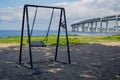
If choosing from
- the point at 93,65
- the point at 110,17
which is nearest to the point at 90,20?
the point at 110,17

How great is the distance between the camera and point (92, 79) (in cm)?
735

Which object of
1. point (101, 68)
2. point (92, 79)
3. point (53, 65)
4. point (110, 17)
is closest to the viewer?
point (92, 79)

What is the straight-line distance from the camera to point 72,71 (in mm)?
8508

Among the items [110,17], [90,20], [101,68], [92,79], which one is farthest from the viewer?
[90,20]

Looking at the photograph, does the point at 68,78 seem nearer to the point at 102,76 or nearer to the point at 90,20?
the point at 102,76

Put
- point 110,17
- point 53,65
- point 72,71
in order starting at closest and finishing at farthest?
point 72,71
point 53,65
point 110,17

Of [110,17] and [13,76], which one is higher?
[110,17]

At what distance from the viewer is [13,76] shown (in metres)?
7.71

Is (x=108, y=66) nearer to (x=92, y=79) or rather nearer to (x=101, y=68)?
(x=101, y=68)

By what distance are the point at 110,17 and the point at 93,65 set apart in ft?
234

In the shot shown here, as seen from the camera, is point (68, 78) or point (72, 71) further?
point (72, 71)

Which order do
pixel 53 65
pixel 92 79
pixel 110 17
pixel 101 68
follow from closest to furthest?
pixel 92 79
pixel 101 68
pixel 53 65
pixel 110 17

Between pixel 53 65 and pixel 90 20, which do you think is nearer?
pixel 53 65

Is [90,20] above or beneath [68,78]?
above
